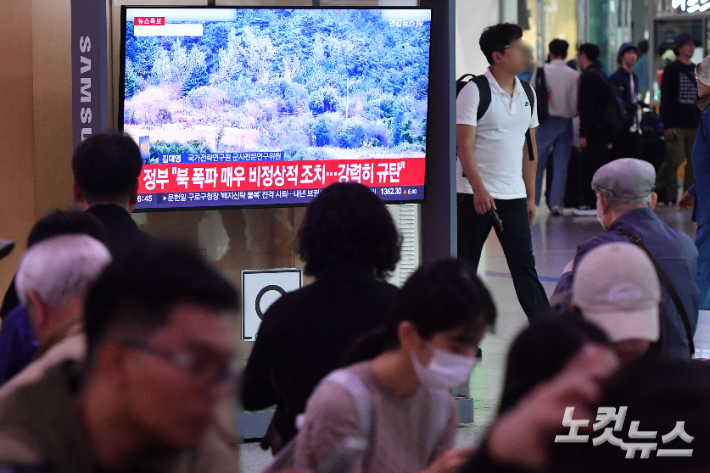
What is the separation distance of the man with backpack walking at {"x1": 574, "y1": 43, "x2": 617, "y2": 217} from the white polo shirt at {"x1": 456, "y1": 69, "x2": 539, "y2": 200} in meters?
6.89

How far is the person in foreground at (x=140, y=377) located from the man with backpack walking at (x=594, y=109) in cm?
1130

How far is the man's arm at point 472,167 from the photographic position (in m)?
5.32

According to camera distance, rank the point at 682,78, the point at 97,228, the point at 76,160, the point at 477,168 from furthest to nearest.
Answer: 1. the point at 682,78
2. the point at 477,168
3. the point at 76,160
4. the point at 97,228

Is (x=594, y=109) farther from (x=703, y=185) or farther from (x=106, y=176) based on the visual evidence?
(x=106, y=176)


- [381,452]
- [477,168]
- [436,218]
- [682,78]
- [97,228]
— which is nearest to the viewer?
[381,452]

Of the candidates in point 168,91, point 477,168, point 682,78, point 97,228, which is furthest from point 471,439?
point 682,78

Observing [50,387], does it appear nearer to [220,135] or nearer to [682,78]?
[220,135]

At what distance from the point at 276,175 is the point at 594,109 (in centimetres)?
827

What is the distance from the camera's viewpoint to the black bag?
12344mm

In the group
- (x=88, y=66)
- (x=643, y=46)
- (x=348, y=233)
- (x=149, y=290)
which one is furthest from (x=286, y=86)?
(x=643, y=46)

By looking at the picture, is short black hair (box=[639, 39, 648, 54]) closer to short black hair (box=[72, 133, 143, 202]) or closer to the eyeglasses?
short black hair (box=[72, 133, 143, 202])

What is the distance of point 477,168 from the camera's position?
536 cm

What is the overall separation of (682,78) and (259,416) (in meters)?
9.11

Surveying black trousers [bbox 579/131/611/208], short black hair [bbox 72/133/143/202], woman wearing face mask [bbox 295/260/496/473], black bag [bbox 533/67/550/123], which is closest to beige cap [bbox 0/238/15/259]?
short black hair [bbox 72/133/143/202]
